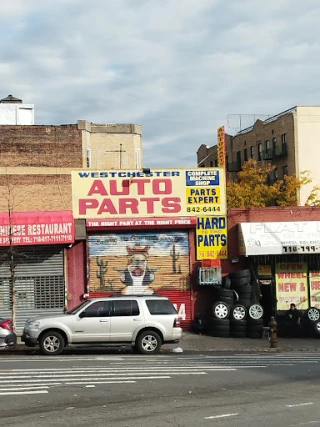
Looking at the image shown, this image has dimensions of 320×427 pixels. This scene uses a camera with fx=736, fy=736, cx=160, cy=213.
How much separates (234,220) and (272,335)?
6191 mm

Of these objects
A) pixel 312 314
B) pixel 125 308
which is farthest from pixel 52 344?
pixel 312 314

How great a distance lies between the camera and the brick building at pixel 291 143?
68.7 m

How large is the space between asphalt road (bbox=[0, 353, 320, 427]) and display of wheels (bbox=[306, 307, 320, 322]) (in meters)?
9.08

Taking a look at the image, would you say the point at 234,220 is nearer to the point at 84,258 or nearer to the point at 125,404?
the point at 84,258

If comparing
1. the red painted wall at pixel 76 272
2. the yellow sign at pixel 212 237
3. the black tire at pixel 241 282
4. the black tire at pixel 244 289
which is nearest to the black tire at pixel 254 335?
the black tire at pixel 244 289

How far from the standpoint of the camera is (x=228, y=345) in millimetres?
26391

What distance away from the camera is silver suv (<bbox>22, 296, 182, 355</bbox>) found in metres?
21.9

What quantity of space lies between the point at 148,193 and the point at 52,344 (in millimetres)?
9806

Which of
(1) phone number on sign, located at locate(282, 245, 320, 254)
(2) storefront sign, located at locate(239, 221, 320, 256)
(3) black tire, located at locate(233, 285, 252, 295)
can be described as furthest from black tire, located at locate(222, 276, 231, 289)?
(1) phone number on sign, located at locate(282, 245, 320, 254)

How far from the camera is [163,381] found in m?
15.5

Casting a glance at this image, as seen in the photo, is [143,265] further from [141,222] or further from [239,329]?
[239,329]

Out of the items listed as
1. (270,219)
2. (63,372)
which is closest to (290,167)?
(270,219)

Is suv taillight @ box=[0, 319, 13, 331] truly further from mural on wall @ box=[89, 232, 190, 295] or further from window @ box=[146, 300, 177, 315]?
mural on wall @ box=[89, 232, 190, 295]

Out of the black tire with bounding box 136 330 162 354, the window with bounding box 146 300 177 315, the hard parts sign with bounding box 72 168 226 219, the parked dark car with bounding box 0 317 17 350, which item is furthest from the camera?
the hard parts sign with bounding box 72 168 226 219
